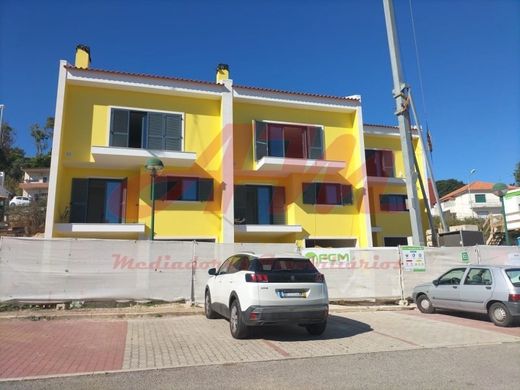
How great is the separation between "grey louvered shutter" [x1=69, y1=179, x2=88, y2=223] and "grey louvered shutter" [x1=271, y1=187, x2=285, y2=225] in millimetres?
9330

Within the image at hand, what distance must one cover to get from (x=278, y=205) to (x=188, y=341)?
14.7 m

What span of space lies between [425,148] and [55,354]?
1974cm

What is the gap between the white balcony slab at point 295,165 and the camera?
20.7 meters

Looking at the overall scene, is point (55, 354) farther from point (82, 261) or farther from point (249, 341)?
point (82, 261)

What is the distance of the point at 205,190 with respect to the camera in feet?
66.1

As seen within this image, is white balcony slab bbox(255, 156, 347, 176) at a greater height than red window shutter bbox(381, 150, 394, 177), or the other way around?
red window shutter bbox(381, 150, 394, 177)

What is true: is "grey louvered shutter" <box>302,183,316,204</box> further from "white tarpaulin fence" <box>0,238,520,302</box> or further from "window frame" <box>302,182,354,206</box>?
"white tarpaulin fence" <box>0,238,520,302</box>

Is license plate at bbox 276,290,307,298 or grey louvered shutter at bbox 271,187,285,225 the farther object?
grey louvered shutter at bbox 271,187,285,225

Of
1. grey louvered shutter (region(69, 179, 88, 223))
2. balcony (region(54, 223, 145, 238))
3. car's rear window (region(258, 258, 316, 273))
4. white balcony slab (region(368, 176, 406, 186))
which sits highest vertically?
white balcony slab (region(368, 176, 406, 186))

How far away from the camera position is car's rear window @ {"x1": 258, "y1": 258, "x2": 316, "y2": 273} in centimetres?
824

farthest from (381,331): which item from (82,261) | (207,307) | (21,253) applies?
(21,253)

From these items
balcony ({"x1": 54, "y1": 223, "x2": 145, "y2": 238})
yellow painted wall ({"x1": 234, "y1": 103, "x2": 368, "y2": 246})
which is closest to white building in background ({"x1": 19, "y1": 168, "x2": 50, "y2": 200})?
balcony ({"x1": 54, "y1": 223, "x2": 145, "y2": 238})

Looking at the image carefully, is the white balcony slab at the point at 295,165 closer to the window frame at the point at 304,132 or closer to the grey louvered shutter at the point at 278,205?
the window frame at the point at 304,132

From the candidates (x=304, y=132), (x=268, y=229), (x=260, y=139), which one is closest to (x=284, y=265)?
(x=268, y=229)
